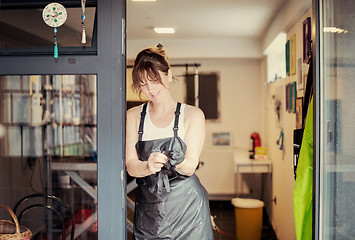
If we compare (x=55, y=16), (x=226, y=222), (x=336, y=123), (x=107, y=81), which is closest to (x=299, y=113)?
(x=336, y=123)

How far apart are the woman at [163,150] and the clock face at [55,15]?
0.53 metres

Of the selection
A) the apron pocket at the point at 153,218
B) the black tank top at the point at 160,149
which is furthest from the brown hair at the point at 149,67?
the apron pocket at the point at 153,218

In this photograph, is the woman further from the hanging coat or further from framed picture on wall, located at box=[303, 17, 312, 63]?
framed picture on wall, located at box=[303, 17, 312, 63]

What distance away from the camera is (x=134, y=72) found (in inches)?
87.3

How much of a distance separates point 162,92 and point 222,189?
4770 mm

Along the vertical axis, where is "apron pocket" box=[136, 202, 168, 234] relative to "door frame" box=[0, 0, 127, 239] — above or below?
below

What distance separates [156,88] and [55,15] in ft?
2.18

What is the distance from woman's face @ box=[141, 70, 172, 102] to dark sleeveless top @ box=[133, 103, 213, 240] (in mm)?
106

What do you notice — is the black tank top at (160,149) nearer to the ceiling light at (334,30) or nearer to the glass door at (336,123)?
the glass door at (336,123)

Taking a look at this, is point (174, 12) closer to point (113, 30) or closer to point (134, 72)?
point (134, 72)

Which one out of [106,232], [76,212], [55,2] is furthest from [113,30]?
[76,212]

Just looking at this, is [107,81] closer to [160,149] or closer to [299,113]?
[160,149]

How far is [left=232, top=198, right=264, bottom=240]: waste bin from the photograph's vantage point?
4596 millimetres

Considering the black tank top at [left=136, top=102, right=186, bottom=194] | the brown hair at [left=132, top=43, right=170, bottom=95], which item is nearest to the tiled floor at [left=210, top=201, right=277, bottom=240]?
the black tank top at [left=136, top=102, right=186, bottom=194]
